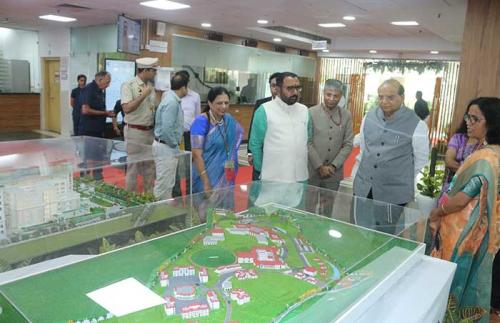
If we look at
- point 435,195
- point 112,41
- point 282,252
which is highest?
point 112,41

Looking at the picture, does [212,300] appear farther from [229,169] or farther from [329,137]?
[329,137]

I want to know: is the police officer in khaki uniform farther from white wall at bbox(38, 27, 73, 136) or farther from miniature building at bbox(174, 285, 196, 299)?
white wall at bbox(38, 27, 73, 136)

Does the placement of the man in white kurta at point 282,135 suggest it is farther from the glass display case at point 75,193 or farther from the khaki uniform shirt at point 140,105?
the khaki uniform shirt at point 140,105

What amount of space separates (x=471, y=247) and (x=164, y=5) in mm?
5674

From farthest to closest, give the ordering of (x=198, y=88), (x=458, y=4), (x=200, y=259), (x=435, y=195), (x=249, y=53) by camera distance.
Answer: (x=249, y=53), (x=198, y=88), (x=458, y=4), (x=435, y=195), (x=200, y=259)

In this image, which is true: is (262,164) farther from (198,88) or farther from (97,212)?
(198,88)

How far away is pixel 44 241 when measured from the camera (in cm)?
197

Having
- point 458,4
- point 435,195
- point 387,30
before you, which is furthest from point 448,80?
point 435,195

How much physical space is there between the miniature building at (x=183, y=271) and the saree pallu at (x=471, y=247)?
1.65m

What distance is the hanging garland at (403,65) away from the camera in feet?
36.7

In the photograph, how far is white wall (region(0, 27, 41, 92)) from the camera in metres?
11.1

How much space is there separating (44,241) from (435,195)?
365cm

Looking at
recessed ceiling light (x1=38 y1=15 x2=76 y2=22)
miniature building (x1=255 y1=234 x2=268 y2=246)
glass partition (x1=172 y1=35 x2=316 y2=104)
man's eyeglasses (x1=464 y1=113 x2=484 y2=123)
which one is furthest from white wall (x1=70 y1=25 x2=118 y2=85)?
miniature building (x1=255 y1=234 x2=268 y2=246)

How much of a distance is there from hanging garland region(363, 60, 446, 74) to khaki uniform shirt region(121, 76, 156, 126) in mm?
8783
